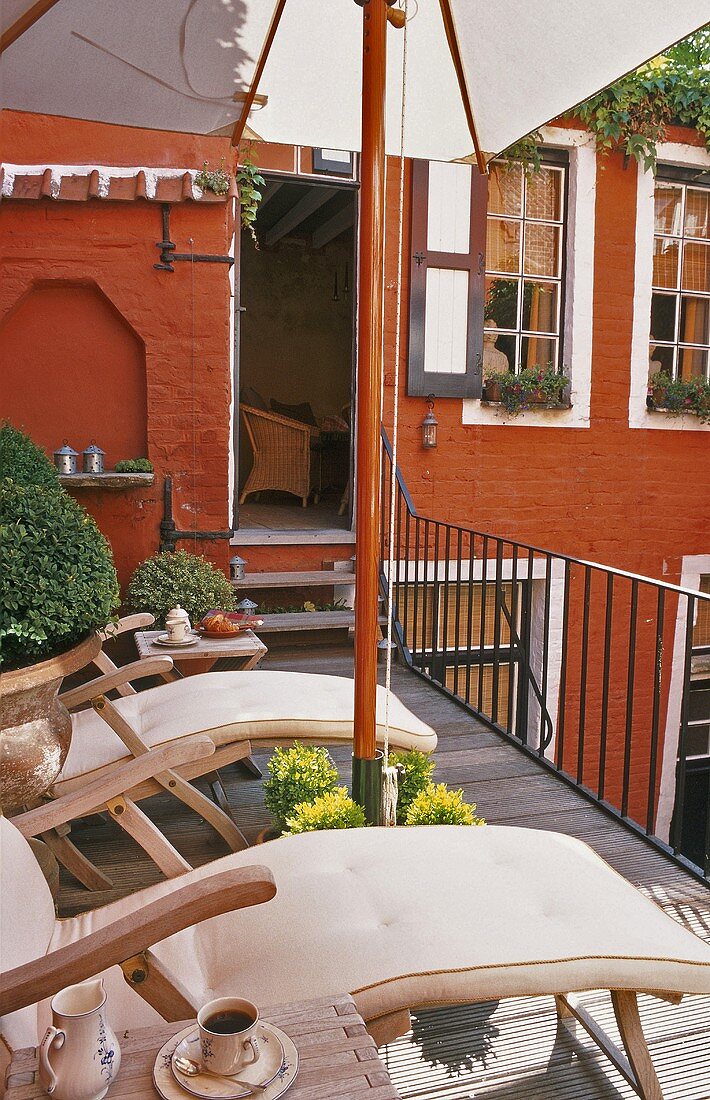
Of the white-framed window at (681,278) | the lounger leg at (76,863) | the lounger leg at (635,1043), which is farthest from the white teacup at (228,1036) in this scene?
the white-framed window at (681,278)

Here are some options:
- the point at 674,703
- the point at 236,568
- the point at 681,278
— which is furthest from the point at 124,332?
the point at 674,703

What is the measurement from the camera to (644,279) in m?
6.77

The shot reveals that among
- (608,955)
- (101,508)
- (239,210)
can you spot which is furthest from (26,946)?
(239,210)

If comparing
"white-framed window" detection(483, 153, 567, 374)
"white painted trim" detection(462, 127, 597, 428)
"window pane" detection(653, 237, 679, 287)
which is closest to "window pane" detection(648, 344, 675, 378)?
"window pane" detection(653, 237, 679, 287)

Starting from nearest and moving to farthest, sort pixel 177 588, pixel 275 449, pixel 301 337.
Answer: pixel 177 588, pixel 275 449, pixel 301 337

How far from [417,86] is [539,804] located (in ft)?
8.44

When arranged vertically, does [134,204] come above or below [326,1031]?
above

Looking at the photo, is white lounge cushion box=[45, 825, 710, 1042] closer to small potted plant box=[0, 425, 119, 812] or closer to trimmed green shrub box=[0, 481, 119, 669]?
small potted plant box=[0, 425, 119, 812]

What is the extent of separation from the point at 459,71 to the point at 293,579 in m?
3.43

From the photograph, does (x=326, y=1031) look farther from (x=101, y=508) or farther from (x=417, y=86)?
(x=101, y=508)

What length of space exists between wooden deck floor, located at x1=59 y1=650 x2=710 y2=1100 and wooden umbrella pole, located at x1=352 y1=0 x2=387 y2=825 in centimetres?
60

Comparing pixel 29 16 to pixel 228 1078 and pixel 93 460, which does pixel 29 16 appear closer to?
pixel 228 1078

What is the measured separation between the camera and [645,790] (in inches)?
281

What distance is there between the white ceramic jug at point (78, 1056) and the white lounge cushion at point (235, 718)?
4.83 ft
